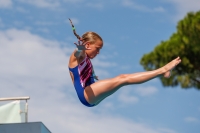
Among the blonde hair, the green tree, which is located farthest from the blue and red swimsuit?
the green tree

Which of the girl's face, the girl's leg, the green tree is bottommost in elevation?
the girl's leg

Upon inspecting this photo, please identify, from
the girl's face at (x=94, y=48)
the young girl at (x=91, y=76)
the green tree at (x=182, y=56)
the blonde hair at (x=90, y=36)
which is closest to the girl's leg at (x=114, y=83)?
the young girl at (x=91, y=76)

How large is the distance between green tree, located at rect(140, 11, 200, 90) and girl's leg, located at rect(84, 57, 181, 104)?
13130mm

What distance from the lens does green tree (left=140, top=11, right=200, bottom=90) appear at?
67.7ft

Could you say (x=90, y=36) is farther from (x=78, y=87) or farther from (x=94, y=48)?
(x=78, y=87)

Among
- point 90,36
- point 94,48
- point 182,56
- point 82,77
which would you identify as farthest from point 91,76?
point 182,56

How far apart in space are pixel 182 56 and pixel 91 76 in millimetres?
13798

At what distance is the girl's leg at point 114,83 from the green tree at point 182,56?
1313 cm

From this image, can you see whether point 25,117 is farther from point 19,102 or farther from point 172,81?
point 172,81

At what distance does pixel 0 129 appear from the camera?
1056 centimetres

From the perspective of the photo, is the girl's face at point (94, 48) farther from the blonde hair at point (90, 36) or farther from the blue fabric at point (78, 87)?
the blue fabric at point (78, 87)

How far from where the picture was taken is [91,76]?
7.67m

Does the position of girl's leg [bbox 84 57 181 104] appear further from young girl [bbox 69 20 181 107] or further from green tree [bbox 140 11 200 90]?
green tree [bbox 140 11 200 90]

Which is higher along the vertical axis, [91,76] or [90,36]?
[90,36]
